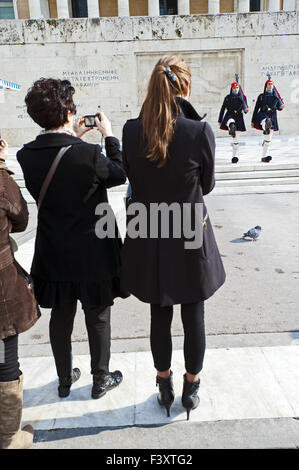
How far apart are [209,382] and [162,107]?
177 centimetres

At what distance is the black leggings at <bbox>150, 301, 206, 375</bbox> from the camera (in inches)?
83.4

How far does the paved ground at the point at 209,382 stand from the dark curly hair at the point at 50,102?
Result: 168cm

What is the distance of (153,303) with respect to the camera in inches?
82.3

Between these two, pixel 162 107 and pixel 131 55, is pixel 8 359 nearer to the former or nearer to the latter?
pixel 162 107

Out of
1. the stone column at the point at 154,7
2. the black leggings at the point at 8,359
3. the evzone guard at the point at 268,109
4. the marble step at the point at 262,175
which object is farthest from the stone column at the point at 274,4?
the black leggings at the point at 8,359

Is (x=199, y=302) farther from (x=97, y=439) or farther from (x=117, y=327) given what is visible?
(x=117, y=327)

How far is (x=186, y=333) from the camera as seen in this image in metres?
2.16

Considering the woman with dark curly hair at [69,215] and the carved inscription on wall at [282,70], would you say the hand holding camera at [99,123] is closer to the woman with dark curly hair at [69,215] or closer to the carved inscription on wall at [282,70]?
the woman with dark curly hair at [69,215]

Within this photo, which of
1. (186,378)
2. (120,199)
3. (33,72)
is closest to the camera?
(186,378)

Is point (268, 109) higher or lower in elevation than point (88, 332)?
higher

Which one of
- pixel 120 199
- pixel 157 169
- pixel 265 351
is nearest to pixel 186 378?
pixel 265 351

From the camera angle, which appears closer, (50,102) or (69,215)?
(50,102)

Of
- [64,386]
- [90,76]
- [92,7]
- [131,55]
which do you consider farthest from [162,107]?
[92,7]

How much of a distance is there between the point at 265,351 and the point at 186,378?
89 centimetres
